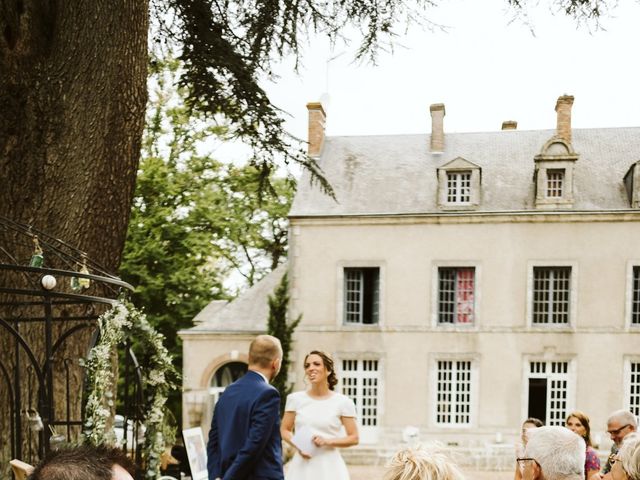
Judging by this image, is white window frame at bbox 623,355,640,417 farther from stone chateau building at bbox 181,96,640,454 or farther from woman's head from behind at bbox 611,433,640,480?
woman's head from behind at bbox 611,433,640,480

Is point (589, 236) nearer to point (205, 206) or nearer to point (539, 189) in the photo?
point (539, 189)

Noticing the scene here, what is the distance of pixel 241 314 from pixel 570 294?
9.28m

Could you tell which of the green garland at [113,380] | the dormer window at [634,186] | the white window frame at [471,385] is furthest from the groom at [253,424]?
the dormer window at [634,186]

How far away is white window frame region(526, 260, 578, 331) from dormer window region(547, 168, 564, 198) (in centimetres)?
190

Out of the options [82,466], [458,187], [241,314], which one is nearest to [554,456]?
[82,466]

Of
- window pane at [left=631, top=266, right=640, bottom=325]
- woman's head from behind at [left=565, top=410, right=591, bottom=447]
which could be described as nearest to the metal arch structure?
woman's head from behind at [left=565, top=410, right=591, bottom=447]

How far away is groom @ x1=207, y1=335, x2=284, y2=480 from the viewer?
4.05m

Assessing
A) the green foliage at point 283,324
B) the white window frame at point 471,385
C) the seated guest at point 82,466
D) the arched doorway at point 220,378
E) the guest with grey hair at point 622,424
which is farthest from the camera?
the arched doorway at point 220,378

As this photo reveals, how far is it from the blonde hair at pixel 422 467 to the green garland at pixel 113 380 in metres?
2.17

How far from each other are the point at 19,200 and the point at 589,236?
17.0 metres

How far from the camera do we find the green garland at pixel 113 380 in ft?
13.4

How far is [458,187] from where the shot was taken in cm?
2053

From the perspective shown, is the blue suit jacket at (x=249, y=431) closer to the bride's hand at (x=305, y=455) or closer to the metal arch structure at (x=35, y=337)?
the metal arch structure at (x=35, y=337)

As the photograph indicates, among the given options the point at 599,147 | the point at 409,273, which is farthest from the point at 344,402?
the point at 599,147
